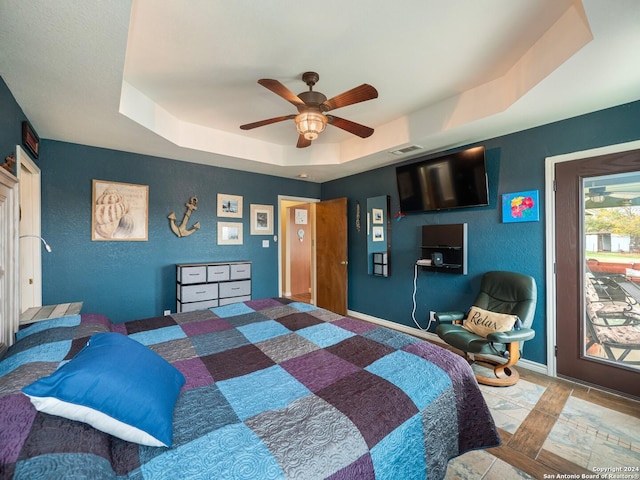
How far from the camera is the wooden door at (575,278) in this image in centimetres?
238

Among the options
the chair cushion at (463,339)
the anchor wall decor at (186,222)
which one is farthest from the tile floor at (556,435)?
the anchor wall decor at (186,222)

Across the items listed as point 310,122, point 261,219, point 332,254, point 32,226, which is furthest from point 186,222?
point 310,122

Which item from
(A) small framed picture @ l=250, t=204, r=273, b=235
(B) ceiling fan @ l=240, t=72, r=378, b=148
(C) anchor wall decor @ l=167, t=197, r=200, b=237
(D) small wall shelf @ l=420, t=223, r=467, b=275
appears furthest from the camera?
(A) small framed picture @ l=250, t=204, r=273, b=235

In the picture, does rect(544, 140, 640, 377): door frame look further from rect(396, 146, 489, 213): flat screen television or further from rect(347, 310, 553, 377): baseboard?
rect(396, 146, 489, 213): flat screen television

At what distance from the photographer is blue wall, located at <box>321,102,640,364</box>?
96.6 inches

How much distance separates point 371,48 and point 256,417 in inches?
93.7

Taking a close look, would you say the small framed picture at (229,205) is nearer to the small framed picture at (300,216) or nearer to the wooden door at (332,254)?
the wooden door at (332,254)

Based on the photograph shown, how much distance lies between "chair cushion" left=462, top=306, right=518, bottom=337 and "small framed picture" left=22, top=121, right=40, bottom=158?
14.4 feet

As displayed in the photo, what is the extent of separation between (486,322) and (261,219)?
3.41 meters

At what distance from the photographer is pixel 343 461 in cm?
87

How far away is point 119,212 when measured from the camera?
135 inches

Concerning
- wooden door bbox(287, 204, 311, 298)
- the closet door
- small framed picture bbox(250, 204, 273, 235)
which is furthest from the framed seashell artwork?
wooden door bbox(287, 204, 311, 298)

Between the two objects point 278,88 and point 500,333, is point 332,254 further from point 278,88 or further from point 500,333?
point 278,88

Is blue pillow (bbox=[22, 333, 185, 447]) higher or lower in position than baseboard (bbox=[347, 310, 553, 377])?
higher
